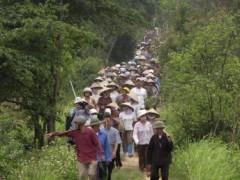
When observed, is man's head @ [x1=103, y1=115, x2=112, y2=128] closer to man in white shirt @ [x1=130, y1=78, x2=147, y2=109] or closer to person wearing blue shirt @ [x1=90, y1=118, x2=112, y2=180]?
person wearing blue shirt @ [x1=90, y1=118, x2=112, y2=180]

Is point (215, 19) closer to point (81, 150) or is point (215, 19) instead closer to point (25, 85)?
point (25, 85)

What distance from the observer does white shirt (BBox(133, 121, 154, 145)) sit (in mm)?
13109

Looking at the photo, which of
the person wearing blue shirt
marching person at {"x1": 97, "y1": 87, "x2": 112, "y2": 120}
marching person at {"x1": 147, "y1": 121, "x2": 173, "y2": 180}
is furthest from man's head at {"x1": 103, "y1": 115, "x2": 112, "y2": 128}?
marching person at {"x1": 97, "y1": 87, "x2": 112, "y2": 120}

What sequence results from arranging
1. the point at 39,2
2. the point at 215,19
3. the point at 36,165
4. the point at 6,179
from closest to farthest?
the point at 6,179 → the point at 36,165 → the point at 39,2 → the point at 215,19

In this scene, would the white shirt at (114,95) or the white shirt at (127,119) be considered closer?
the white shirt at (127,119)

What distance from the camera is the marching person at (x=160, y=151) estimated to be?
35.7ft

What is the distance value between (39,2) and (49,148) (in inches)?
172

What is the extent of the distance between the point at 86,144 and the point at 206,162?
11.2 ft

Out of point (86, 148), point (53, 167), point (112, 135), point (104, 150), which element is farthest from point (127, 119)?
point (86, 148)

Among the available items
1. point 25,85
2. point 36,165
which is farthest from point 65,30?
point 36,165

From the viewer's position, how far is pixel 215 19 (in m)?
16.6

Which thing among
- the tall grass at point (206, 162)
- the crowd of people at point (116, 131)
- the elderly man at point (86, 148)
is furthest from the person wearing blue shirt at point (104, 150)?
the tall grass at point (206, 162)

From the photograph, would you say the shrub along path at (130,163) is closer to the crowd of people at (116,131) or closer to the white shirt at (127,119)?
the crowd of people at (116,131)

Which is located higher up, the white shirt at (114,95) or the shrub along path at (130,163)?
the white shirt at (114,95)
